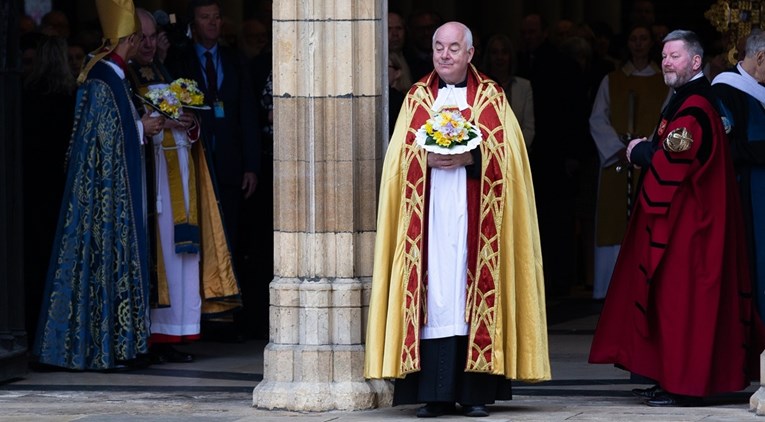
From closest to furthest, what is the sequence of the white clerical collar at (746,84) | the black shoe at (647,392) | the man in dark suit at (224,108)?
the black shoe at (647,392) < the white clerical collar at (746,84) < the man in dark suit at (224,108)

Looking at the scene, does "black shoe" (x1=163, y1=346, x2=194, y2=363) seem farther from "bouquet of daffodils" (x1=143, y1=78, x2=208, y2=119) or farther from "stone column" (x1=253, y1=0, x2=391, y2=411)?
"stone column" (x1=253, y1=0, x2=391, y2=411)

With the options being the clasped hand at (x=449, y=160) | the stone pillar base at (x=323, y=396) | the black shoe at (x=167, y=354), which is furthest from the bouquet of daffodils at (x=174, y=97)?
the clasped hand at (x=449, y=160)

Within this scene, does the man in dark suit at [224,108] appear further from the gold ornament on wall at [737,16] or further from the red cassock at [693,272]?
the red cassock at [693,272]

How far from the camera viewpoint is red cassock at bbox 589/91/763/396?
10.8 metres

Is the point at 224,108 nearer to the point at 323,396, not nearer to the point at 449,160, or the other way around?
the point at 323,396

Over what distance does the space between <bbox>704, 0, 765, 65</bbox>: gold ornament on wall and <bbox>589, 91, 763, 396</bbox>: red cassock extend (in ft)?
7.19

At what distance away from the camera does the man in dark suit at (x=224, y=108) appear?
1341 centimetres

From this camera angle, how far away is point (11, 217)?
12.2 metres

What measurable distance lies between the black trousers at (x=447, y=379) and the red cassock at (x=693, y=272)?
956 millimetres

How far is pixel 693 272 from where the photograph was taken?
10.9 meters

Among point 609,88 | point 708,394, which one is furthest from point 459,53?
point 609,88

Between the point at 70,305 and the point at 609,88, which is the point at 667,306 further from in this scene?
the point at 609,88

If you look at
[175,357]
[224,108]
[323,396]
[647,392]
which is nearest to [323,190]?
[323,396]

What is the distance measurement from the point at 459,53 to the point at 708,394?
7.05 feet
